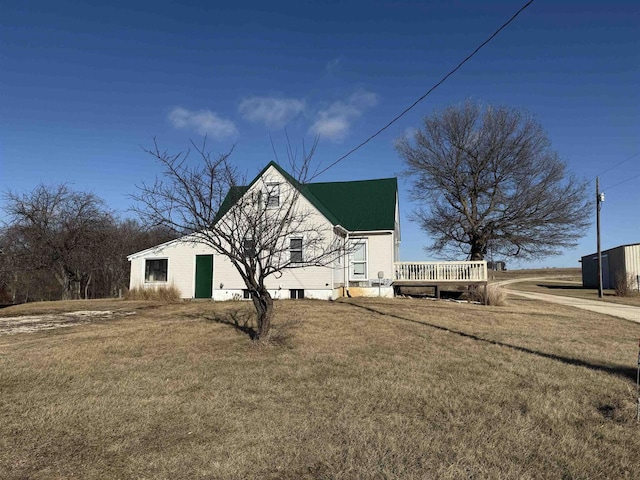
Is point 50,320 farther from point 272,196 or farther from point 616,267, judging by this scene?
point 616,267

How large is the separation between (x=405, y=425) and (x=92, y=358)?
5.81 m

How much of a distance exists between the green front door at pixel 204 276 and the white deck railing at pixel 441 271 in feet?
29.7

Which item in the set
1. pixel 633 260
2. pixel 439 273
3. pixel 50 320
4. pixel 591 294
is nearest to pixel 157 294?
pixel 50 320

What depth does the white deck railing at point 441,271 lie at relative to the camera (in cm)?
1989

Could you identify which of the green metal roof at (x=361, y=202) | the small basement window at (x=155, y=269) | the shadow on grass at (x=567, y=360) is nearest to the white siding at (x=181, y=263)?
the small basement window at (x=155, y=269)

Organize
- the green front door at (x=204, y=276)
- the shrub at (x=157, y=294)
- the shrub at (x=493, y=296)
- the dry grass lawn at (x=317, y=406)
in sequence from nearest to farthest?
the dry grass lawn at (x=317, y=406), the shrub at (x=493, y=296), the shrub at (x=157, y=294), the green front door at (x=204, y=276)

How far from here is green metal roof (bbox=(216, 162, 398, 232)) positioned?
20.0 m

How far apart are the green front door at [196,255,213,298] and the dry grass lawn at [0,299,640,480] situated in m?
9.70

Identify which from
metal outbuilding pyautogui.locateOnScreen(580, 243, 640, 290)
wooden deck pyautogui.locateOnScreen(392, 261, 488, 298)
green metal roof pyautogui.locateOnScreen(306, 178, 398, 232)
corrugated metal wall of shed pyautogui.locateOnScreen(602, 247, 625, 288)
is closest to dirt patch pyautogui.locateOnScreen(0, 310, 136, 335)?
green metal roof pyautogui.locateOnScreen(306, 178, 398, 232)

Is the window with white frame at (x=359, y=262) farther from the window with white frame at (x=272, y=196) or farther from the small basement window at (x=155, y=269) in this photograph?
the small basement window at (x=155, y=269)

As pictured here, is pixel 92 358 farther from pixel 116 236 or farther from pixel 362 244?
pixel 116 236

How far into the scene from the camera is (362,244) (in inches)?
797

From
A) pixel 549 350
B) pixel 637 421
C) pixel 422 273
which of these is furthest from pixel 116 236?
pixel 637 421

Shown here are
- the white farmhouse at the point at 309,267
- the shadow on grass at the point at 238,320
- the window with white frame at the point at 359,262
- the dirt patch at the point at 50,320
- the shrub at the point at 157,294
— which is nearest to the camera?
the shadow on grass at the point at 238,320
